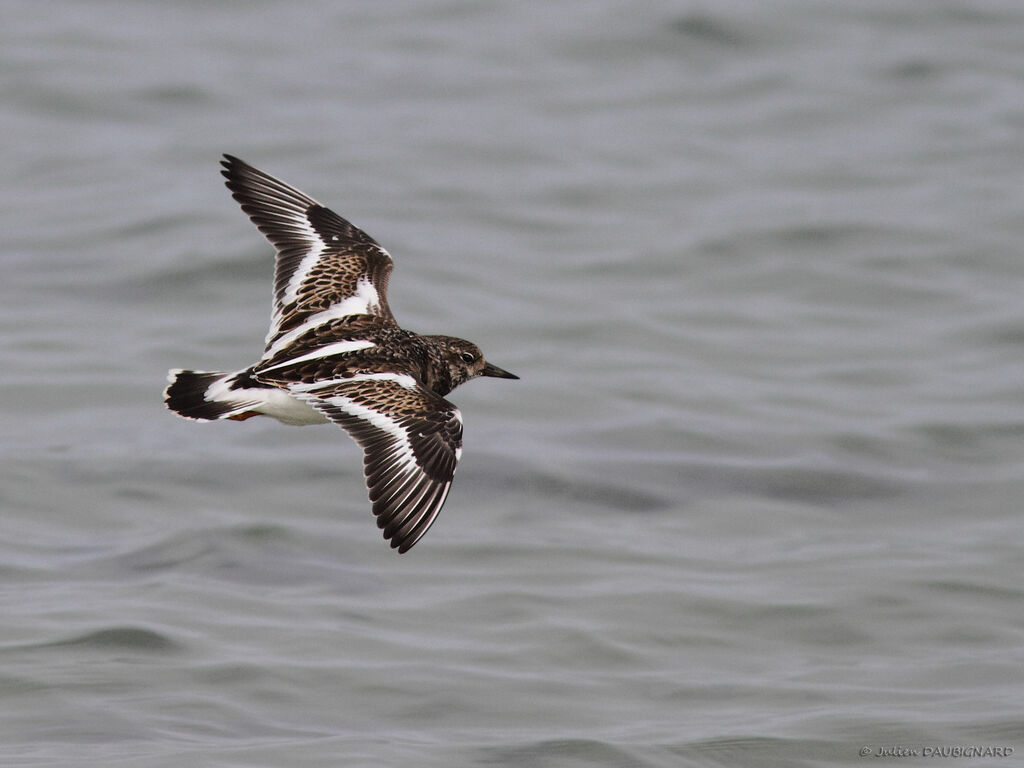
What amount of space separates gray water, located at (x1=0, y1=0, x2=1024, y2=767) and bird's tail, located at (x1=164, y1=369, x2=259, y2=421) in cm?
141

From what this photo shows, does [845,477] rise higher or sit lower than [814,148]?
lower

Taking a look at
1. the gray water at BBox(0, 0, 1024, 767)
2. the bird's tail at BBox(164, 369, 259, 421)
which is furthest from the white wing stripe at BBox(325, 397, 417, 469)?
the gray water at BBox(0, 0, 1024, 767)

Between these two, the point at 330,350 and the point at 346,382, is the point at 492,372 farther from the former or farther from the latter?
the point at 346,382

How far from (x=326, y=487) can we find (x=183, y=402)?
3037 millimetres

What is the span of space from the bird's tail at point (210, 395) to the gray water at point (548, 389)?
1408mm

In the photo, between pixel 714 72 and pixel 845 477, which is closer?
pixel 845 477

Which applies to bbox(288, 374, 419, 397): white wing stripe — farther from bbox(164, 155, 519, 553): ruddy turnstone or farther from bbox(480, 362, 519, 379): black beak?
bbox(480, 362, 519, 379): black beak

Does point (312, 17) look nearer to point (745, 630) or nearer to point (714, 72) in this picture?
point (714, 72)

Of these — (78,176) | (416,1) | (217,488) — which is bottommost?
(217,488)

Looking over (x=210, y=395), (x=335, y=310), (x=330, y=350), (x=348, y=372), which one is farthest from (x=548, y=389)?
(x=210, y=395)

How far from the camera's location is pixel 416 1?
16.7 meters

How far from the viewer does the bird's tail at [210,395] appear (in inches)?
240

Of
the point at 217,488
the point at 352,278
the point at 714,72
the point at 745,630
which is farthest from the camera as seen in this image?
the point at 714,72

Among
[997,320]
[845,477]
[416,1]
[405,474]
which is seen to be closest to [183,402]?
[405,474]
